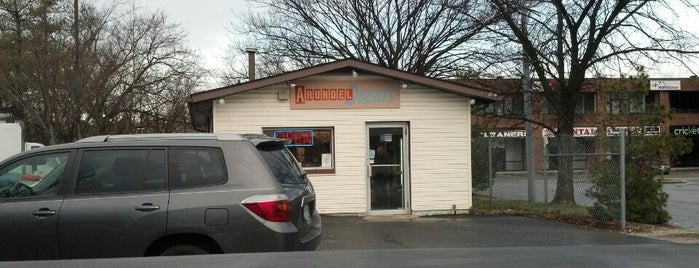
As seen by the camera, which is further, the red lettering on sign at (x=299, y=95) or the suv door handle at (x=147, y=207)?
the red lettering on sign at (x=299, y=95)

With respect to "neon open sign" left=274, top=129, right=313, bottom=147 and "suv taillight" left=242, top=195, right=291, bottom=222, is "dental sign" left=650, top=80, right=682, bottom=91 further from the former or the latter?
"suv taillight" left=242, top=195, right=291, bottom=222

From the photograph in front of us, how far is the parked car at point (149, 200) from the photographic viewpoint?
525 cm

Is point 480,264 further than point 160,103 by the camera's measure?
No

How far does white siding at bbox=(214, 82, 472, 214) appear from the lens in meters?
12.4

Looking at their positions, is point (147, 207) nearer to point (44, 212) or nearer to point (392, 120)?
point (44, 212)

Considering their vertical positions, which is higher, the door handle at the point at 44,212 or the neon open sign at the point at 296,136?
the neon open sign at the point at 296,136

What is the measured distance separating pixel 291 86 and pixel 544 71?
21.0 ft

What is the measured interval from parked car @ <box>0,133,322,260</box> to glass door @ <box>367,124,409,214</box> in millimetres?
7122

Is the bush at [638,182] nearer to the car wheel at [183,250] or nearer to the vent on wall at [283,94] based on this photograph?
the vent on wall at [283,94]

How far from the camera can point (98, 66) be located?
722 inches

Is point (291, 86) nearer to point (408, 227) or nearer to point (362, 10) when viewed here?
point (408, 227)

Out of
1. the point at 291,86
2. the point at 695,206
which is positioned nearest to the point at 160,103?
the point at 291,86

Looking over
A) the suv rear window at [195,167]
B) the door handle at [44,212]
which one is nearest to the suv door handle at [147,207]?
the suv rear window at [195,167]

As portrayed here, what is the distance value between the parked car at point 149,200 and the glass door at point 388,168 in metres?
7.12
